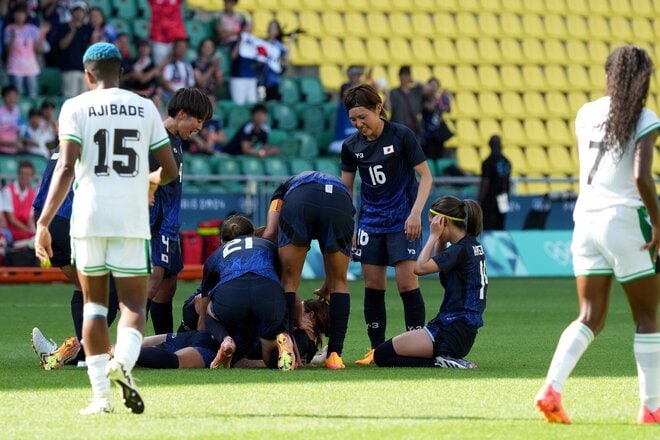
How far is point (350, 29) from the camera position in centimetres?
2662

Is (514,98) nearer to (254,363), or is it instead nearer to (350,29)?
(350,29)

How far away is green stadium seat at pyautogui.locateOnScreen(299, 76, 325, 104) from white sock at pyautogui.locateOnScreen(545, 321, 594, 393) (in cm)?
1832

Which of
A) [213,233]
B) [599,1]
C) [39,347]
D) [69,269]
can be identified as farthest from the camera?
[599,1]

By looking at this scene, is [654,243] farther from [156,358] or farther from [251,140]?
[251,140]

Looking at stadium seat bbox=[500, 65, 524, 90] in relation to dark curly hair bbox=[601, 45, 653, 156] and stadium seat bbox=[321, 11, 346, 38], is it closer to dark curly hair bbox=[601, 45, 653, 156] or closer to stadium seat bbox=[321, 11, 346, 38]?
stadium seat bbox=[321, 11, 346, 38]

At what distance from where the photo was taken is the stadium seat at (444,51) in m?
27.4

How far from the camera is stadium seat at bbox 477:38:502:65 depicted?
27828mm

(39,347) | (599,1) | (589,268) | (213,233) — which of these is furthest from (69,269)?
(599,1)

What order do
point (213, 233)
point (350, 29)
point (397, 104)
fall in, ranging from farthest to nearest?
point (350, 29)
point (397, 104)
point (213, 233)

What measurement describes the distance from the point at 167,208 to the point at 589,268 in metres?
4.06

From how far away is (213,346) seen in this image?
9.20 meters

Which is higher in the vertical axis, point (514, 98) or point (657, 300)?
point (514, 98)

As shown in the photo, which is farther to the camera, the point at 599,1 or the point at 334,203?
the point at 599,1

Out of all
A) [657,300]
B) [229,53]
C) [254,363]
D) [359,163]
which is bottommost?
[254,363]
